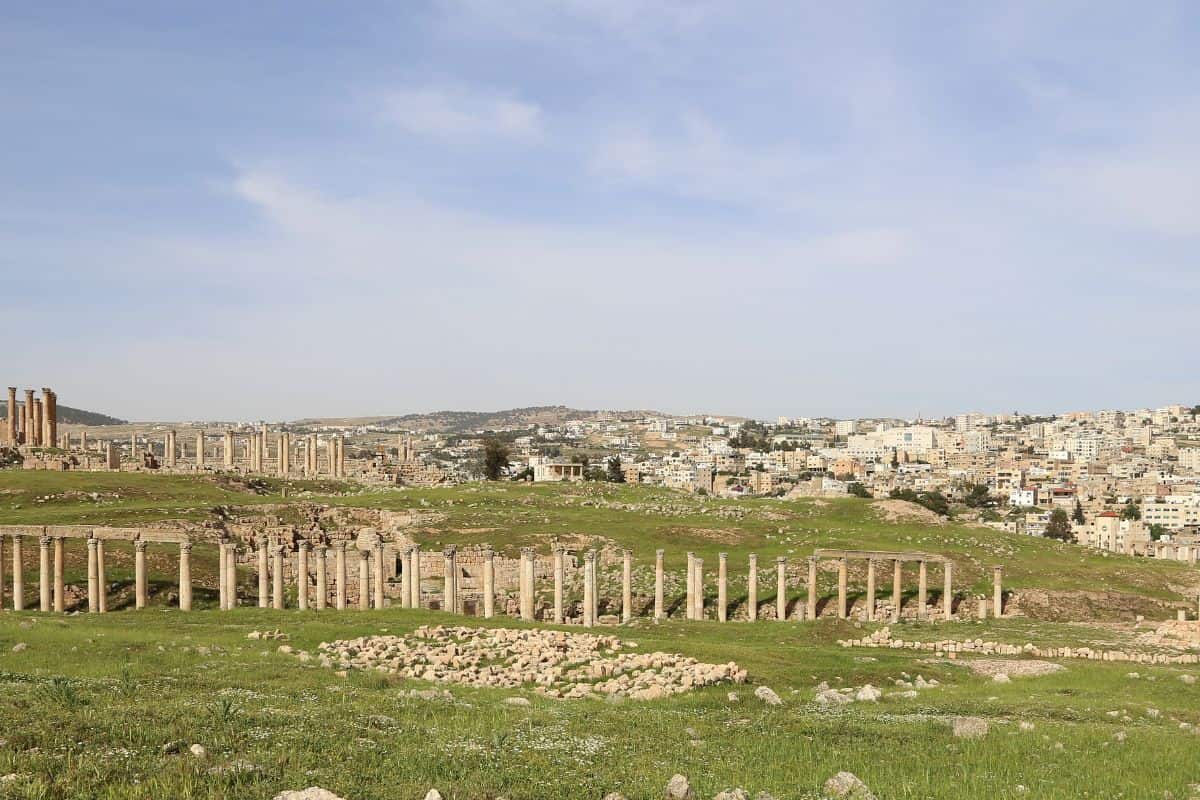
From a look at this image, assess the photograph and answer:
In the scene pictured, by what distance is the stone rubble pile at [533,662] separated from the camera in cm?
2544

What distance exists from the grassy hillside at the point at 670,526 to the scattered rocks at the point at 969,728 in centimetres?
3261

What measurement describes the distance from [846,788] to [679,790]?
7.88 ft

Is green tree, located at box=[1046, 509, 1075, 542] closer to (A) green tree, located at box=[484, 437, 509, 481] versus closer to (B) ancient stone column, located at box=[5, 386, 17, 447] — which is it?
(A) green tree, located at box=[484, 437, 509, 481]

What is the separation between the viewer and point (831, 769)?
1448cm

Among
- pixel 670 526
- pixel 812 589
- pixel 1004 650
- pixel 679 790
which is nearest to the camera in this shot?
pixel 679 790

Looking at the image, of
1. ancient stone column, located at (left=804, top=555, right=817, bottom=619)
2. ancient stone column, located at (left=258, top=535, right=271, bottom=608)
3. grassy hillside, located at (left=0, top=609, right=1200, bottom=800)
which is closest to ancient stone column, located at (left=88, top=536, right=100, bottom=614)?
ancient stone column, located at (left=258, top=535, right=271, bottom=608)

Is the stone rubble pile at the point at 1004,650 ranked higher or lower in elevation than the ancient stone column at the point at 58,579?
lower

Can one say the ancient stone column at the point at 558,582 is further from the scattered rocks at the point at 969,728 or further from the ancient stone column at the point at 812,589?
the scattered rocks at the point at 969,728

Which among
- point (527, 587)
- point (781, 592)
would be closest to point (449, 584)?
point (527, 587)

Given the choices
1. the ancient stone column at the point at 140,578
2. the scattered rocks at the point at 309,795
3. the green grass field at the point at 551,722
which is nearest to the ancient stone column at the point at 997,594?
the green grass field at the point at 551,722

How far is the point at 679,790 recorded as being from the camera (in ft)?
41.7

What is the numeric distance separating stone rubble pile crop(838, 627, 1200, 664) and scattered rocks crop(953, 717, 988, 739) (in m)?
15.9

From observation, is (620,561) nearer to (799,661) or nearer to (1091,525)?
(799,661)

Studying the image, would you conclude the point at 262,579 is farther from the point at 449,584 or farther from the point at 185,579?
the point at 449,584
